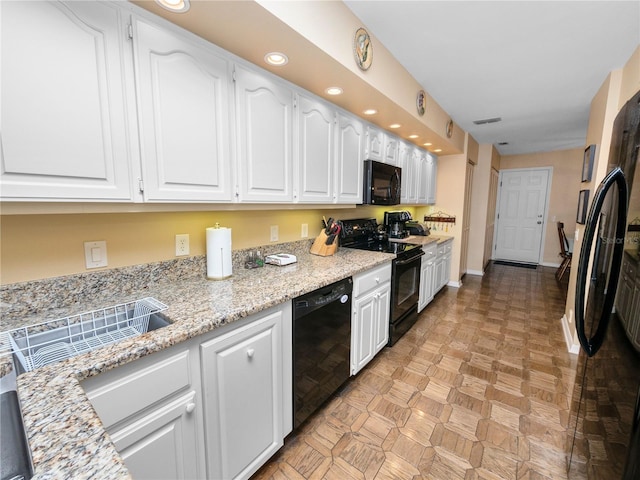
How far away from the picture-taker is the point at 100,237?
1259 millimetres

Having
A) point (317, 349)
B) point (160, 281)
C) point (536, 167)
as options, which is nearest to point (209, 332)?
point (160, 281)

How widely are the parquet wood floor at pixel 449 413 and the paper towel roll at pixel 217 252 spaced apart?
103 centimetres

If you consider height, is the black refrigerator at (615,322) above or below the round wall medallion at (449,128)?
below

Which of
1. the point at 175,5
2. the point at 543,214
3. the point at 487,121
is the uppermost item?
the point at 487,121

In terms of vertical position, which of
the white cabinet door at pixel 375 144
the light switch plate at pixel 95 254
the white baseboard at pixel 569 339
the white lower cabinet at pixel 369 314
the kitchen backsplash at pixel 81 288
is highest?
the white cabinet door at pixel 375 144

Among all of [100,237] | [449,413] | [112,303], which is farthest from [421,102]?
[112,303]

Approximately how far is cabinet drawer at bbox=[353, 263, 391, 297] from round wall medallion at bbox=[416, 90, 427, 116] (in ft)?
4.87

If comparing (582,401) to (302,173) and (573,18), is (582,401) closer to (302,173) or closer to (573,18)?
(302,173)

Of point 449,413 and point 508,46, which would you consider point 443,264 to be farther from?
point 508,46

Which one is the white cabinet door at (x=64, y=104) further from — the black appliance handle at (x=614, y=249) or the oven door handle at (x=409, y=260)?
the oven door handle at (x=409, y=260)

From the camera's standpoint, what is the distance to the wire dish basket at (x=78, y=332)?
888 millimetres

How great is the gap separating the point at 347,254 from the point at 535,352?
1.95 meters

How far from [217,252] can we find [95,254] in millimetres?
529

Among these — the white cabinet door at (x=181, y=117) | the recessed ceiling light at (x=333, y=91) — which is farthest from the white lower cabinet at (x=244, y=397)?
the recessed ceiling light at (x=333, y=91)
